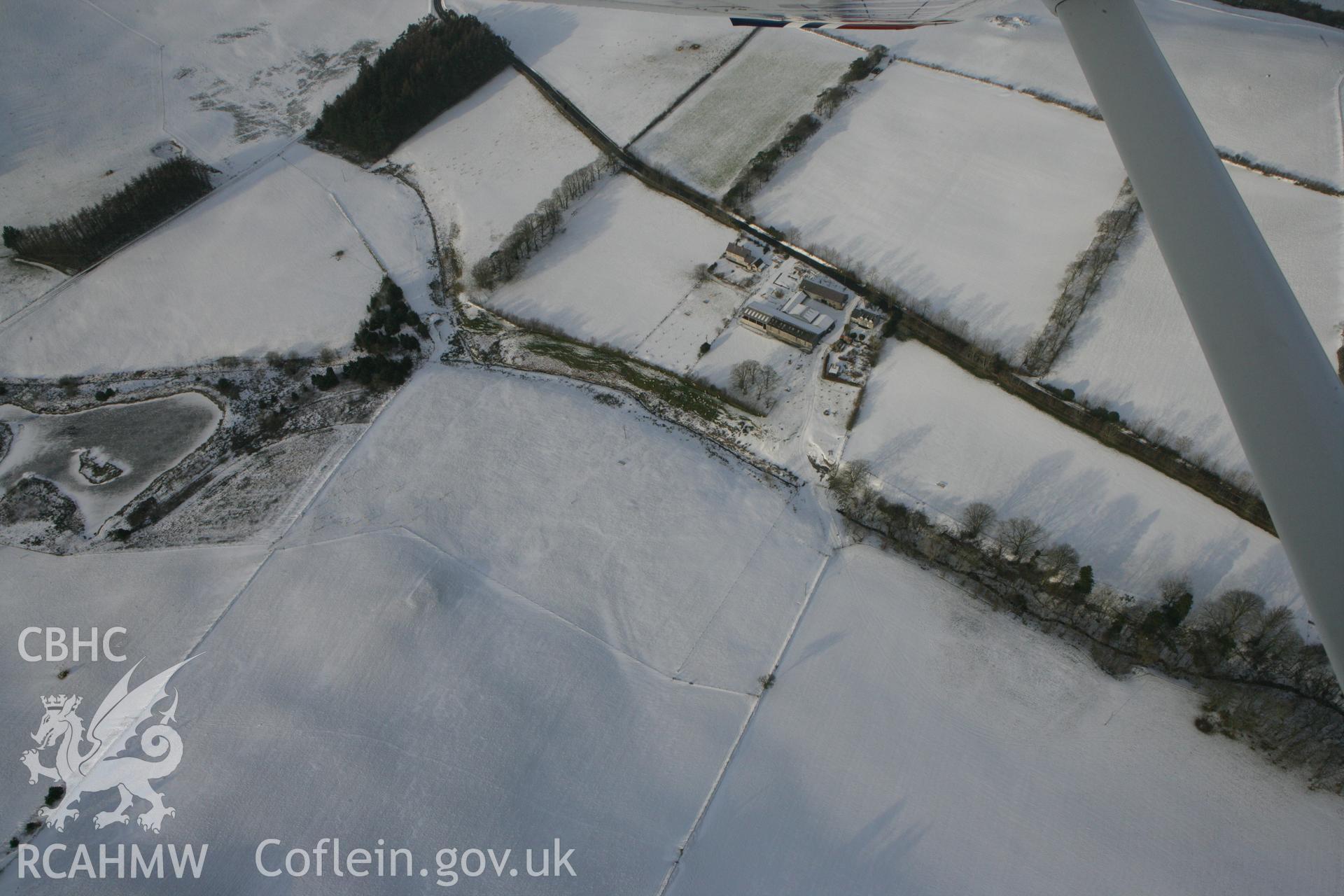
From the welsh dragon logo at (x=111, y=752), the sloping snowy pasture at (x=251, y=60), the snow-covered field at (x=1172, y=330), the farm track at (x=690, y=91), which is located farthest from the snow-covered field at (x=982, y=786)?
the sloping snowy pasture at (x=251, y=60)

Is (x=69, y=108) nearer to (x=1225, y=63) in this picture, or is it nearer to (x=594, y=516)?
(x=594, y=516)

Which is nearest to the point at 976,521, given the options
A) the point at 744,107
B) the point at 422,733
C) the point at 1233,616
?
the point at 1233,616

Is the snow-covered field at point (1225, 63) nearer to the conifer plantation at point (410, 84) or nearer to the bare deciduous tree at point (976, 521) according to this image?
the conifer plantation at point (410, 84)

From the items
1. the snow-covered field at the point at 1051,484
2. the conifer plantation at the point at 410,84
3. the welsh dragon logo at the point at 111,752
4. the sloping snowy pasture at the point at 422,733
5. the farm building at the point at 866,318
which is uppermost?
the conifer plantation at the point at 410,84

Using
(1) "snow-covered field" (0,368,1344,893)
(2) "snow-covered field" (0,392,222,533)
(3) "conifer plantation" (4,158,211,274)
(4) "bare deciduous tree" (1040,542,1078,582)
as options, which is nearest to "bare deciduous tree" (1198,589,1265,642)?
(1) "snow-covered field" (0,368,1344,893)

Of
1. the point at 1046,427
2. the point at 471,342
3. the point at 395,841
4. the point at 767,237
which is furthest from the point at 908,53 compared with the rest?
the point at 395,841

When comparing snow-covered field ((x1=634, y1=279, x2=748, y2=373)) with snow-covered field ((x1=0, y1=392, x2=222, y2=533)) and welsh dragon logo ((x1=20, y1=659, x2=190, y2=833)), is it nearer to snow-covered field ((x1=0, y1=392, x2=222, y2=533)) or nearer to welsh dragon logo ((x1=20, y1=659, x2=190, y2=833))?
snow-covered field ((x1=0, y1=392, x2=222, y2=533))
